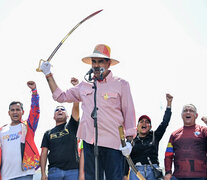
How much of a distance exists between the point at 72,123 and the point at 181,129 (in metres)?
2.10

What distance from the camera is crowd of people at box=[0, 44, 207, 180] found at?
164 inches

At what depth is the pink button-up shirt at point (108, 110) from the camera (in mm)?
4156

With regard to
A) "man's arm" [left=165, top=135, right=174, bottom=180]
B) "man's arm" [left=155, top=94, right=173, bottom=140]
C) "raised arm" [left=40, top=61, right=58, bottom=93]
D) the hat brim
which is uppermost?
the hat brim

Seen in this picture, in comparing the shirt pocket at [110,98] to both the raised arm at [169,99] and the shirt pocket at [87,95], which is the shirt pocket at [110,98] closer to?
the shirt pocket at [87,95]

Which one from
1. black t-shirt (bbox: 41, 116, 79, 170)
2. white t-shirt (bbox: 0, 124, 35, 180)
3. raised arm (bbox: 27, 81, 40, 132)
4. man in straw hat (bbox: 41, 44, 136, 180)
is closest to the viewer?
man in straw hat (bbox: 41, 44, 136, 180)

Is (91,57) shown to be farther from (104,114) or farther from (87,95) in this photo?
(104,114)

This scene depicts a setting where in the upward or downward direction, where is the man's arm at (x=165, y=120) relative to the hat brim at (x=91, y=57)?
downward

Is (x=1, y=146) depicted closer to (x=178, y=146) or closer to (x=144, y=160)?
→ (x=144, y=160)

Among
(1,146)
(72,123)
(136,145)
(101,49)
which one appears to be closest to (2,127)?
(1,146)

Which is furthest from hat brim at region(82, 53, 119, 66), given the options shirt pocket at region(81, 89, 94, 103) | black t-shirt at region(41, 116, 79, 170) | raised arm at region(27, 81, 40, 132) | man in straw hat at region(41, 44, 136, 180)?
A: black t-shirt at region(41, 116, 79, 170)

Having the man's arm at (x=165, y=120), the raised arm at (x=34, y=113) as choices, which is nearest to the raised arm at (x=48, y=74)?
the raised arm at (x=34, y=113)

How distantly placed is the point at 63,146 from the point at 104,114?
262 cm

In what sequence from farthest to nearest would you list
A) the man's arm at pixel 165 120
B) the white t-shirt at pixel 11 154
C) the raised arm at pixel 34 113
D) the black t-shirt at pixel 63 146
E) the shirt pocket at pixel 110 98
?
the man's arm at pixel 165 120 < the black t-shirt at pixel 63 146 < the raised arm at pixel 34 113 < the white t-shirt at pixel 11 154 < the shirt pocket at pixel 110 98

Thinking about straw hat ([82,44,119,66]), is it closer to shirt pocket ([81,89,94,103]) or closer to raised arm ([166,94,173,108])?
shirt pocket ([81,89,94,103])
